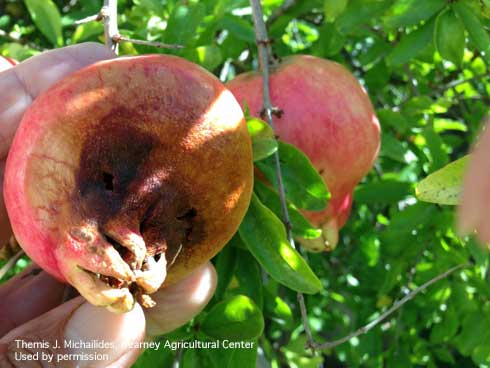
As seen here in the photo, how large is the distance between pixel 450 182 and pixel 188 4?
729mm

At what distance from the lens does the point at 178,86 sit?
757 mm

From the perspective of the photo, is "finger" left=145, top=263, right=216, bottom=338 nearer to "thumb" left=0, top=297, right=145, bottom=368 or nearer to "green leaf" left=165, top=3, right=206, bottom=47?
"thumb" left=0, top=297, right=145, bottom=368

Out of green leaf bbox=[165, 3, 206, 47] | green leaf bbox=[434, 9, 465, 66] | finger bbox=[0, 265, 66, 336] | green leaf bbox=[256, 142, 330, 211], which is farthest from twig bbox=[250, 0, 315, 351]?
finger bbox=[0, 265, 66, 336]

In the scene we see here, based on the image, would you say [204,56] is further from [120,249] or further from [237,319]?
[120,249]

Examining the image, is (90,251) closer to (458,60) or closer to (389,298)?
(458,60)

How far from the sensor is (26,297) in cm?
132

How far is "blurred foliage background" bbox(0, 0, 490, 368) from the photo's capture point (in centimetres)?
122

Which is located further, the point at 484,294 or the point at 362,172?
the point at 484,294

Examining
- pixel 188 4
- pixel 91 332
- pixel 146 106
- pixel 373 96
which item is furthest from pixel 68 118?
pixel 373 96

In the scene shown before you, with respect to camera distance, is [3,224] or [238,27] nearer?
[3,224]

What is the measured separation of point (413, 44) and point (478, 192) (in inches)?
50.9

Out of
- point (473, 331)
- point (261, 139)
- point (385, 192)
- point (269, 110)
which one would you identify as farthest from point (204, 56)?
point (473, 331)

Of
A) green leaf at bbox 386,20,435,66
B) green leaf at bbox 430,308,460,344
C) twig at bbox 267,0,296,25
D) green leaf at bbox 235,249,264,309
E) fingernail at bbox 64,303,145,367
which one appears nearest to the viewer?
fingernail at bbox 64,303,145,367

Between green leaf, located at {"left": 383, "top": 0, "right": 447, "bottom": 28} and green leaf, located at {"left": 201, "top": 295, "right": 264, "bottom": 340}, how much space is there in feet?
2.14
